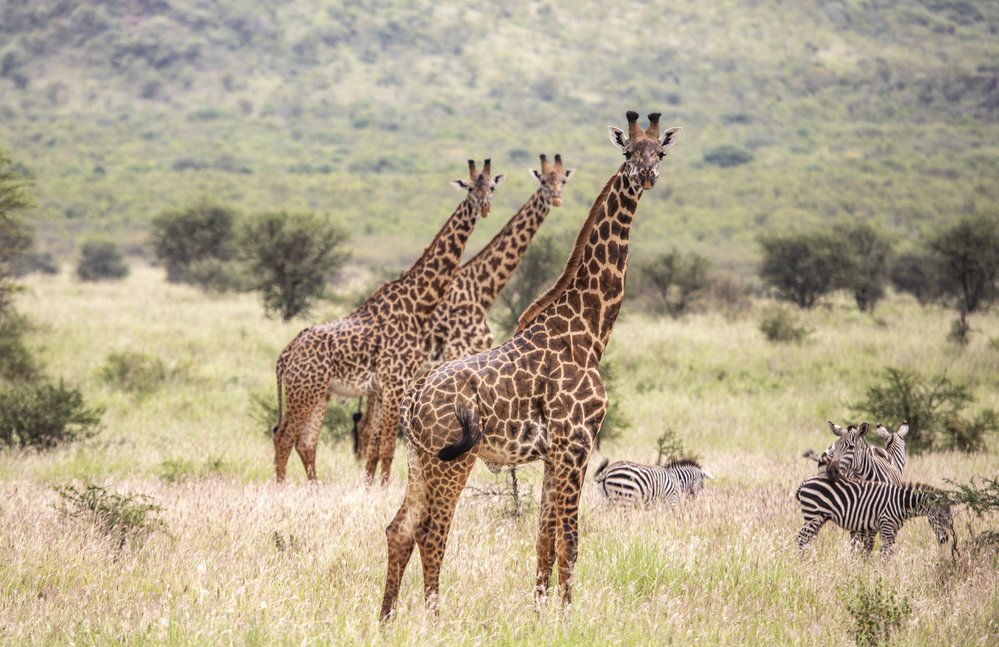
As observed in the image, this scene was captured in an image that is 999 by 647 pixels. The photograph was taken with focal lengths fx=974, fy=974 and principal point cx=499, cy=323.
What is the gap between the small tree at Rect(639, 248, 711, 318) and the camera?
2598 cm

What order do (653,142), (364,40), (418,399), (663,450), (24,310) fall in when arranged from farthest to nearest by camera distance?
(364,40)
(24,310)
(663,450)
(653,142)
(418,399)

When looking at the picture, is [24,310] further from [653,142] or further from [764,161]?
[764,161]

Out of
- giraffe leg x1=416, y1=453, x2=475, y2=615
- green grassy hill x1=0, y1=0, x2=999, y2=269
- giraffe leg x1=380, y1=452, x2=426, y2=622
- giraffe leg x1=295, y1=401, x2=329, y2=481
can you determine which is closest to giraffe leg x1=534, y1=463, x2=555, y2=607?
giraffe leg x1=416, y1=453, x2=475, y2=615

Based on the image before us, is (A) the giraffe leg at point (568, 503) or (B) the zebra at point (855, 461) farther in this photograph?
(B) the zebra at point (855, 461)

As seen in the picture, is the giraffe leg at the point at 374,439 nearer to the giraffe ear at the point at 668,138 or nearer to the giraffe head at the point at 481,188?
the giraffe head at the point at 481,188

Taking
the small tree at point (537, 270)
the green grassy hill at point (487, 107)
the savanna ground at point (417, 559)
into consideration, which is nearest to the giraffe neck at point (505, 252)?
the savanna ground at point (417, 559)

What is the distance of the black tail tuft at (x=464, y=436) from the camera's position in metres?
4.86

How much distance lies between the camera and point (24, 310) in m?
21.4

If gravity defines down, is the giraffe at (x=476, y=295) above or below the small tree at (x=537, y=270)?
above

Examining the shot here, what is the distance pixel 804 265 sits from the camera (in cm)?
2762

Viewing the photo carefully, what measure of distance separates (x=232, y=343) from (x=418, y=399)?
46.1 feet

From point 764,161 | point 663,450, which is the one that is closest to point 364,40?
point 764,161

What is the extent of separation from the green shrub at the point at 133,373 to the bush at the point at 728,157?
2571 inches

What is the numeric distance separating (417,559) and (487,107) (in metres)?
92.9
